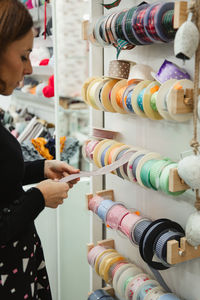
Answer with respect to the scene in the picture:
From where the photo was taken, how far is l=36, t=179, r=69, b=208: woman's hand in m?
1.18

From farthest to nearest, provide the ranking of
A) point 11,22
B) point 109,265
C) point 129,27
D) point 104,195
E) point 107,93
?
point 104,195
point 109,265
point 107,93
point 129,27
point 11,22

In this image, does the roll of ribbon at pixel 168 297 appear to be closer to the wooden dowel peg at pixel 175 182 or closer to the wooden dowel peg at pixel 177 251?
the wooden dowel peg at pixel 177 251

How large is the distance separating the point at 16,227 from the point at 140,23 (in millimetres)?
748

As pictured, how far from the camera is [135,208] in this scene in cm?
158

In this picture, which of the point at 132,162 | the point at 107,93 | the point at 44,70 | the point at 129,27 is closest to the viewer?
the point at 129,27

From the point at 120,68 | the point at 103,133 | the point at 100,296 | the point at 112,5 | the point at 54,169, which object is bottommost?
the point at 100,296

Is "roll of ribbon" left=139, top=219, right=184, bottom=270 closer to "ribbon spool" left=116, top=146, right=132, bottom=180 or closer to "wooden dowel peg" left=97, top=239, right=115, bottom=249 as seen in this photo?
"ribbon spool" left=116, top=146, right=132, bottom=180

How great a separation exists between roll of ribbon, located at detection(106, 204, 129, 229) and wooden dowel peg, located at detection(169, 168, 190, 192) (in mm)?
368

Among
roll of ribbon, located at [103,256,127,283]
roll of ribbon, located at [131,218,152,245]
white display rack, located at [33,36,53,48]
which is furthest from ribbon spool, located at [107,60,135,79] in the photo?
white display rack, located at [33,36,53,48]

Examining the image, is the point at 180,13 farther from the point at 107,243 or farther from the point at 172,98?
the point at 107,243

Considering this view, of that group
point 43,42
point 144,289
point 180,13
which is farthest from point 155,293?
point 43,42

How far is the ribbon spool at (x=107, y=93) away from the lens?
145cm

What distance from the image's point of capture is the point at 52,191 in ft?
3.91

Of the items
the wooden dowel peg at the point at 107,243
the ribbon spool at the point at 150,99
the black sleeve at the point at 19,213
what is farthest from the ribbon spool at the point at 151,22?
the wooden dowel peg at the point at 107,243
